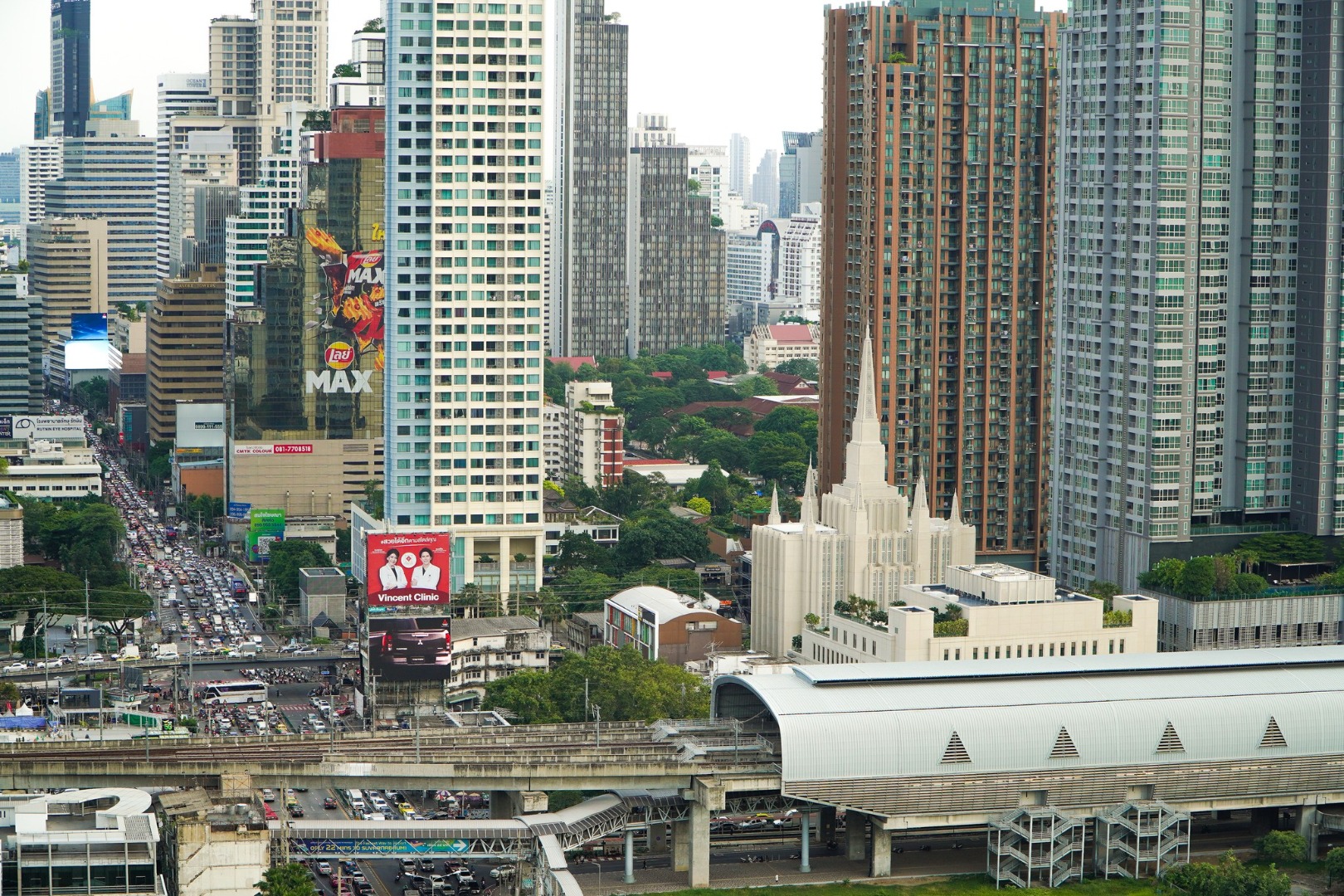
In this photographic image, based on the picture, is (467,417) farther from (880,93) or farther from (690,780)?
(690,780)

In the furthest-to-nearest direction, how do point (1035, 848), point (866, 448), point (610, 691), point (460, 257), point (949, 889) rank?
1. point (460, 257)
2. point (866, 448)
3. point (610, 691)
4. point (1035, 848)
5. point (949, 889)

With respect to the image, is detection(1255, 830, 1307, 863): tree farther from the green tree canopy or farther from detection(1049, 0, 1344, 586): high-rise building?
detection(1049, 0, 1344, 586): high-rise building

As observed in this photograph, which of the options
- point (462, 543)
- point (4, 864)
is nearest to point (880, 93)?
point (462, 543)

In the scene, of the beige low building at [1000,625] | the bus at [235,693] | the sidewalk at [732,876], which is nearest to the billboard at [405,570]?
the bus at [235,693]

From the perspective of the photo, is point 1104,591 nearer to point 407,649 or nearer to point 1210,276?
point 1210,276

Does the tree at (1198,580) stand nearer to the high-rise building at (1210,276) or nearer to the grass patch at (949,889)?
the high-rise building at (1210,276)

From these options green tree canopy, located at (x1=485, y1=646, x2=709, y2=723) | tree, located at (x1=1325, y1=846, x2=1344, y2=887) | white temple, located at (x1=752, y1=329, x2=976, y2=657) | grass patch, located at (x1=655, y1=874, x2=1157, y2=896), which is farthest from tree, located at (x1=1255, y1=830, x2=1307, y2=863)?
white temple, located at (x1=752, y1=329, x2=976, y2=657)

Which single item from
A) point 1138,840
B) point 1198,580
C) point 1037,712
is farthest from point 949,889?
point 1198,580
